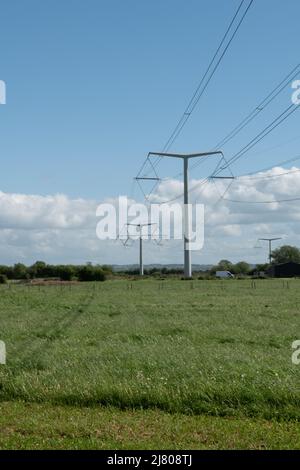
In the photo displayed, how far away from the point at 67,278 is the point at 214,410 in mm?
108749

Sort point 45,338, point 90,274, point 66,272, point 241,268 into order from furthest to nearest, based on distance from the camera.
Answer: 1. point 241,268
2. point 66,272
3. point 90,274
4. point 45,338

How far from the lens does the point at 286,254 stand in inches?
7165

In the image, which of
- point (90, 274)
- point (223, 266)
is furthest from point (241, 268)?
point (90, 274)

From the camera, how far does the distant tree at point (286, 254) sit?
591ft

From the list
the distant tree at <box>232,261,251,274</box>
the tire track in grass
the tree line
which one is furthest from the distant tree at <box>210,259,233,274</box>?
the tire track in grass

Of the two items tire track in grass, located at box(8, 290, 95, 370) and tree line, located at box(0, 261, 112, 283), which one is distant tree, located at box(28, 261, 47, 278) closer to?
tree line, located at box(0, 261, 112, 283)

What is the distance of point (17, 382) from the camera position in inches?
437

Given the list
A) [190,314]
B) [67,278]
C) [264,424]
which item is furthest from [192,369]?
[67,278]

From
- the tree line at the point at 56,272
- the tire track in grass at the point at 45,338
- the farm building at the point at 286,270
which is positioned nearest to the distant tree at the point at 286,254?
the farm building at the point at 286,270

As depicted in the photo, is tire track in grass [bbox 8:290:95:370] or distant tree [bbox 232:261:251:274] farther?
distant tree [bbox 232:261:251:274]

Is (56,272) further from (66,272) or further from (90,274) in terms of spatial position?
(90,274)

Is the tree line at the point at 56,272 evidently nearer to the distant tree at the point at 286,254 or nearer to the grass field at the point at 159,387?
the distant tree at the point at 286,254

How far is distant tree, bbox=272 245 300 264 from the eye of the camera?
591 feet
